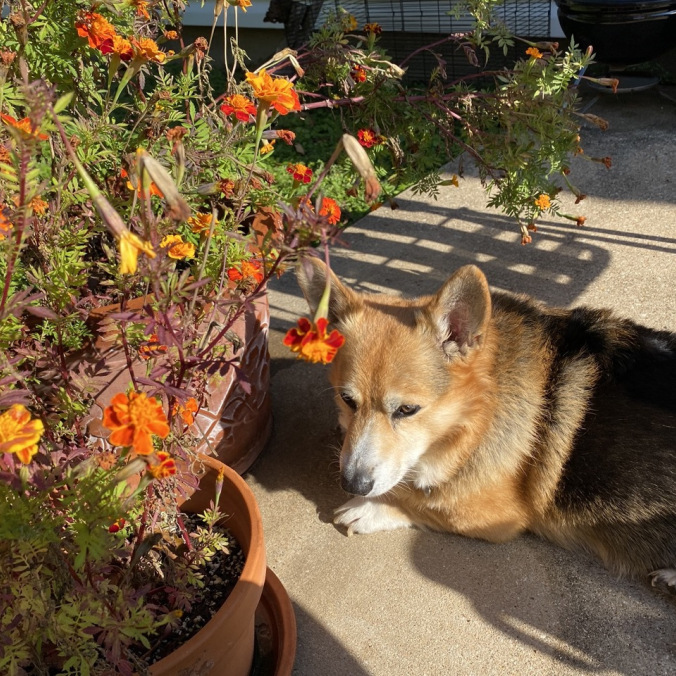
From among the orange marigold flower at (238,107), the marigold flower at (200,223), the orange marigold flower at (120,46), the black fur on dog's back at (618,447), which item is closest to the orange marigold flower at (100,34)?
the orange marigold flower at (120,46)

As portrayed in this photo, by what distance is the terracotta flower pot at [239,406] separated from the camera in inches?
88.8

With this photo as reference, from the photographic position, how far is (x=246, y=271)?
1961mm

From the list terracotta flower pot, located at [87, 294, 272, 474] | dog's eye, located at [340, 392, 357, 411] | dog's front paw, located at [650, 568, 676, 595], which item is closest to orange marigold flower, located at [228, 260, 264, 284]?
terracotta flower pot, located at [87, 294, 272, 474]

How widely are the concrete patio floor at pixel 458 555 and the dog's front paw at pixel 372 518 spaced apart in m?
0.04

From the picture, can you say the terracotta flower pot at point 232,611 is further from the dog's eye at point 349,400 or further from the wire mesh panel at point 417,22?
the wire mesh panel at point 417,22

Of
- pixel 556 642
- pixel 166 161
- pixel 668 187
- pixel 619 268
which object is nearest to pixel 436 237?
pixel 619 268

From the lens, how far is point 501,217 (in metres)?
4.57

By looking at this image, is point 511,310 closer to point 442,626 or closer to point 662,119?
point 442,626

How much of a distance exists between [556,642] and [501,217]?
2964 mm

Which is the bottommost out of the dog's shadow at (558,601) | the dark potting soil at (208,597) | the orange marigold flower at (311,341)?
the dog's shadow at (558,601)

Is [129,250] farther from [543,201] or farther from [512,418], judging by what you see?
[543,201]

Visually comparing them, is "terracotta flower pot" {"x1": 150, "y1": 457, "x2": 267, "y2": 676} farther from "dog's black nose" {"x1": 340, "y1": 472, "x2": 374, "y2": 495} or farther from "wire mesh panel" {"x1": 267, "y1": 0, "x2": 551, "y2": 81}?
"wire mesh panel" {"x1": 267, "y1": 0, "x2": 551, "y2": 81}

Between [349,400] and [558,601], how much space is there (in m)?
1.02

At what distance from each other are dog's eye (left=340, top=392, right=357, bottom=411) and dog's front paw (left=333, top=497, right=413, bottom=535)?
0.48m
